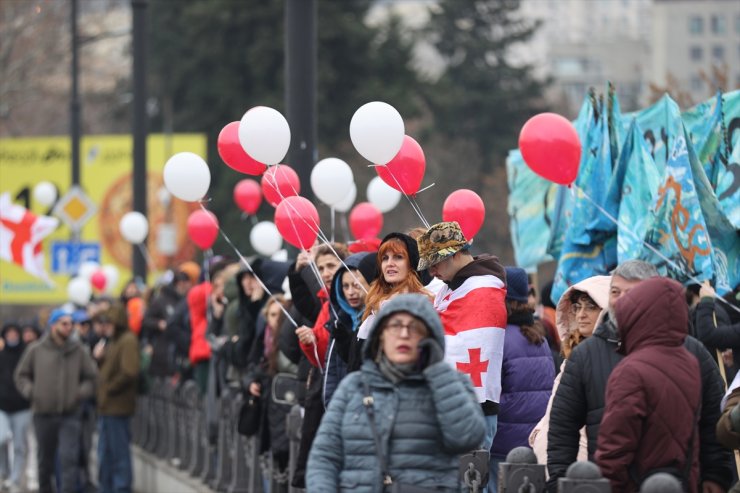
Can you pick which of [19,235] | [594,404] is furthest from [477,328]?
[19,235]

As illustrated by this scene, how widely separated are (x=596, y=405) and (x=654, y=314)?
555mm

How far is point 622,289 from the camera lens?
7406 mm

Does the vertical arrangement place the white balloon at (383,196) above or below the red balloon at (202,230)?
above

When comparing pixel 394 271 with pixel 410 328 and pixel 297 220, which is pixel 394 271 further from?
pixel 297 220

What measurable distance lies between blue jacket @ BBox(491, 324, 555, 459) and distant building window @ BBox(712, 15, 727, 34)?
428ft

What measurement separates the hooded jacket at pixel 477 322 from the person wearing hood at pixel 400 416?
7.90 ft

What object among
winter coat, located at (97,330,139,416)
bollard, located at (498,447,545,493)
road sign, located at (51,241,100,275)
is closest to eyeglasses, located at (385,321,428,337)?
bollard, located at (498,447,545,493)

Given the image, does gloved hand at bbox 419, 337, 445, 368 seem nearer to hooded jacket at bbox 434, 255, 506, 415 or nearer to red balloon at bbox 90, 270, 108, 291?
hooded jacket at bbox 434, 255, 506, 415

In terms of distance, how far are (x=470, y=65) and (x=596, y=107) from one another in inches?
1799

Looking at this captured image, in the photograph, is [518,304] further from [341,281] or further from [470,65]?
[470,65]

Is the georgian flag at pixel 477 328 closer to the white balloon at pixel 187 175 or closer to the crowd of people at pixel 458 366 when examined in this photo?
the crowd of people at pixel 458 366

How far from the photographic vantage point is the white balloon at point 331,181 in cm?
1224

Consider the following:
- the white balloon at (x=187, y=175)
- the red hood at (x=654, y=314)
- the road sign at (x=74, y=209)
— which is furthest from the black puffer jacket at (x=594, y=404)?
the road sign at (x=74, y=209)

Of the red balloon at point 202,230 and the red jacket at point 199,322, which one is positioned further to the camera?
the red balloon at point 202,230
